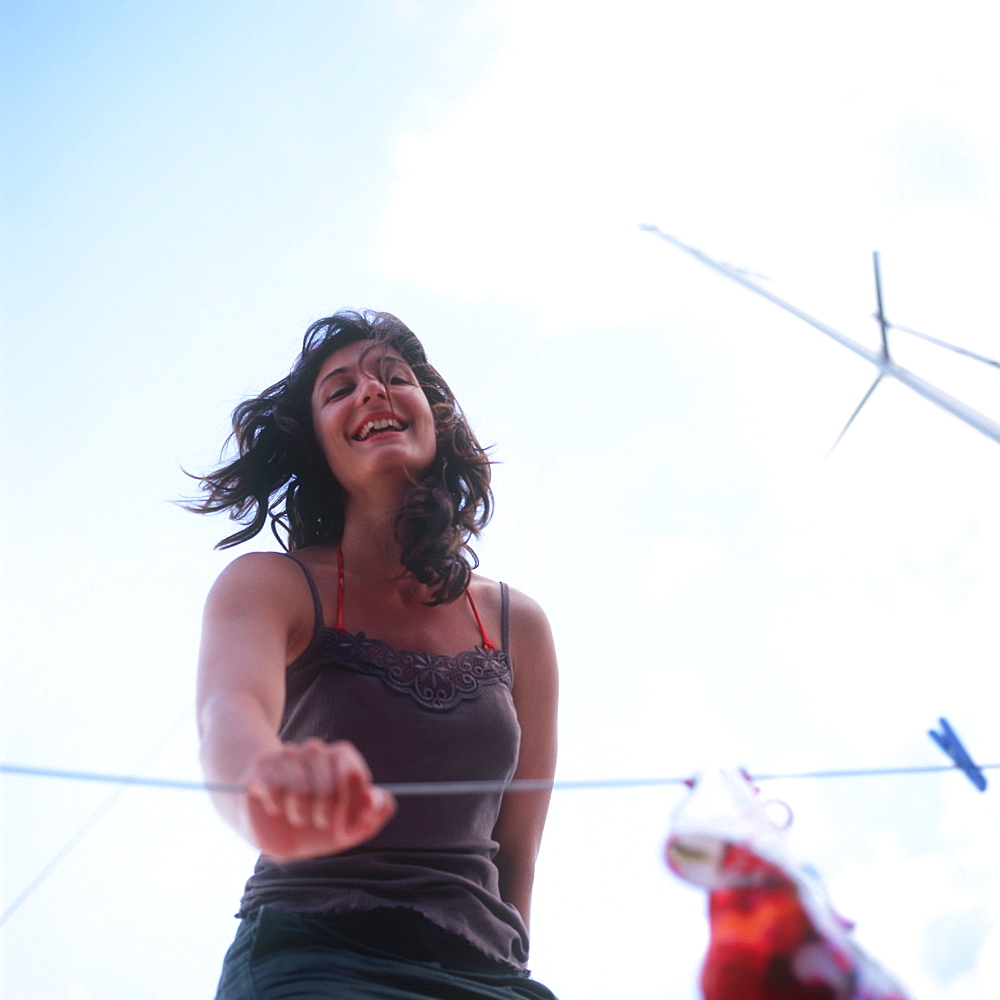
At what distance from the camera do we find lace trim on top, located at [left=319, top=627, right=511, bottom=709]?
1.38 m

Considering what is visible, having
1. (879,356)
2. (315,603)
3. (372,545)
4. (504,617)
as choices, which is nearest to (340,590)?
(315,603)

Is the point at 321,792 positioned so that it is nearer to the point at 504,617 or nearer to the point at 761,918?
the point at 761,918

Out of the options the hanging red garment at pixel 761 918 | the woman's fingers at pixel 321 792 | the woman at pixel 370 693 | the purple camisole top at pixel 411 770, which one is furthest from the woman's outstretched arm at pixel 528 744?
the woman's fingers at pixel 321 792

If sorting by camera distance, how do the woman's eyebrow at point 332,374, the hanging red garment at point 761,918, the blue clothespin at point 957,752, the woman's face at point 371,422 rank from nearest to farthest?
the hanging red garment at point 761,918 → the blue clothespin at point 957,752 → the woman's face at point 371,422 → the woman's eyebrow at point 332,374

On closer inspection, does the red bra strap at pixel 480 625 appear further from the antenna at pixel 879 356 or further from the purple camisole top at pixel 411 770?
the antenna at pixel 879 356

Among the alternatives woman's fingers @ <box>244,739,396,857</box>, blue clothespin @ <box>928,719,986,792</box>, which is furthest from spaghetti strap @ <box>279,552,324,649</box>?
blue clothespin @ <box>928,719,986,792</box>

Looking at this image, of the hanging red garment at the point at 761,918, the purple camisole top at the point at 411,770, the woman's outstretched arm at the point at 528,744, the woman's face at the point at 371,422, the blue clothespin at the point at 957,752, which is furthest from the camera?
the woman's face at the point at 371,422

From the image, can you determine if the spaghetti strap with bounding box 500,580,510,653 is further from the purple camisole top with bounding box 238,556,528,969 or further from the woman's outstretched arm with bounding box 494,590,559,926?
the purple camisole top with bounding box 238,556,528,969

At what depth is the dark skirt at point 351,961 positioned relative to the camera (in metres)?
1.11

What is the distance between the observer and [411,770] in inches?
51.6

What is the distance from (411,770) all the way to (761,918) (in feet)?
2.07

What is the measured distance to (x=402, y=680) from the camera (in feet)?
4.52

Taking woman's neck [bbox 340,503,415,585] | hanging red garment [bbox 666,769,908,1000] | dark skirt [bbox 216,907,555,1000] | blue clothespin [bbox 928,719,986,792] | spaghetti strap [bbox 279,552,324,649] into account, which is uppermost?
woman's neck [bbox 340,503,415,585]

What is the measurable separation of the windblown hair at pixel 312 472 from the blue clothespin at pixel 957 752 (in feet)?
2.50
